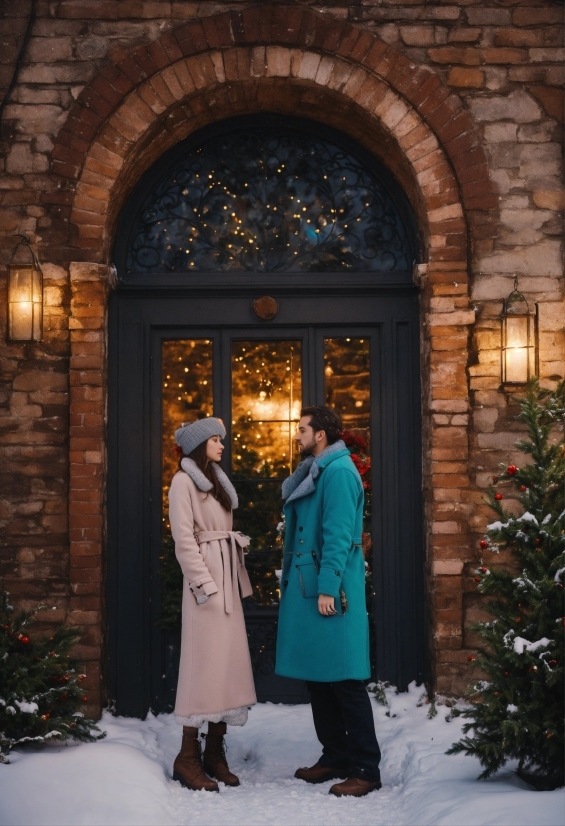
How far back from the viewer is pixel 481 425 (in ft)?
19.9

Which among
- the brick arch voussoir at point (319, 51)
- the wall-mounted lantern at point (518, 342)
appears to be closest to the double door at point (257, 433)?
the wall-mounted lantern at point (518, 342)

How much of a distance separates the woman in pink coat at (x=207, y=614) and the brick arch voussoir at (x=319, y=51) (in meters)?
2.25

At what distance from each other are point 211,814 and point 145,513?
7.51ft

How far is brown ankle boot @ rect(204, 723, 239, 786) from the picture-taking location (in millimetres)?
5055

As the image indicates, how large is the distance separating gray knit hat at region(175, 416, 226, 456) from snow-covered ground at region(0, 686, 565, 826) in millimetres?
1666

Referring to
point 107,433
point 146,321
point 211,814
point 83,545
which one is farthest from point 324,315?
point 211,814

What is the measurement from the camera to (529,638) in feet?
15.0

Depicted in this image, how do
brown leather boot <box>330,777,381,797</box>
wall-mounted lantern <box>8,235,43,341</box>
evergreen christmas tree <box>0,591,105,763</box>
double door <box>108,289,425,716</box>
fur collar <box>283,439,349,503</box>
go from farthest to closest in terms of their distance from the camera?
double door <box>108,289,425,716</box> → wall-mounted lantern <box>8,235,43,341</box> → fur collar <box>283,439,349,503</box> → evergreen christmas tree <box>0,591,105,763</box> → brown leather boot <box>330,777,381,797</box>

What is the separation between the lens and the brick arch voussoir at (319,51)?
19.8 feet

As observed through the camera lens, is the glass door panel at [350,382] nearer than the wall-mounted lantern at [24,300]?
No

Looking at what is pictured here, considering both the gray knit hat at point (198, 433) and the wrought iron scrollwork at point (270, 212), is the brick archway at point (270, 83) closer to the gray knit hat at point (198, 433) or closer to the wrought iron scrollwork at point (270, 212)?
the wrought iron scrollwork at point (270, 212)

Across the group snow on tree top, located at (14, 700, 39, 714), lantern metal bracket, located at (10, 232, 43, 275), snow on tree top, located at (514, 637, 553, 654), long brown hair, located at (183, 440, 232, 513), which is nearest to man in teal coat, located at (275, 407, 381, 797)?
long brown hair, located at (183, 440, 232, 513)

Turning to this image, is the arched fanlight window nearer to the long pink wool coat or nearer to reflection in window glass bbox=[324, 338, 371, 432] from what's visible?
reflection in window glass bbox=[324, 338, 371, 432]

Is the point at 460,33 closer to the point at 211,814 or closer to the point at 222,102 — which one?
the point at 222,102
